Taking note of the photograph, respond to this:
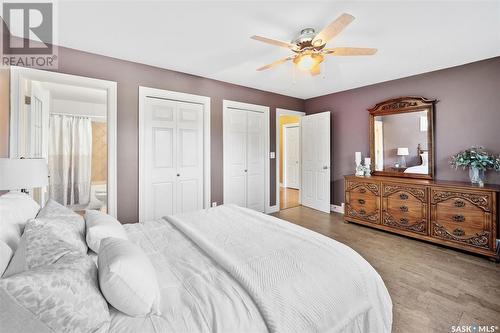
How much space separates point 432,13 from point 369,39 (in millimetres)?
566

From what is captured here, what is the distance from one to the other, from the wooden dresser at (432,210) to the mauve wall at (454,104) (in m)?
0.56

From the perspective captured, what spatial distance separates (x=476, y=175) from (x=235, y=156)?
11.3 ft

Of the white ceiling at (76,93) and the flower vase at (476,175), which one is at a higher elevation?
the white ceiling at (76,93)

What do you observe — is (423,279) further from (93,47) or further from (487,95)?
(93,47)

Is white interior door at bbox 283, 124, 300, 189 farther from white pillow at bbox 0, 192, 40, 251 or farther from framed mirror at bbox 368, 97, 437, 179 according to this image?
white pillow at bbox 0, 192, 40, 251

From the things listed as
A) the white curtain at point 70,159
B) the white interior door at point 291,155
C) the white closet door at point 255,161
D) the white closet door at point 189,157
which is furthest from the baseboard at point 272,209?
the white curtain at point 70,159

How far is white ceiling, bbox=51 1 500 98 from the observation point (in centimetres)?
201

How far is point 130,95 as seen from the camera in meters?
3.20

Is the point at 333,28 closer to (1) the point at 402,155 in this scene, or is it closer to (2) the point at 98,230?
(2) the point at 98,230

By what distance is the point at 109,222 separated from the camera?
1.59 m

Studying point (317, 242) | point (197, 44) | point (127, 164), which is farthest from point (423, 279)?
point (127, 164)

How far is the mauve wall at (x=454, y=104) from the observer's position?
3.06 metres

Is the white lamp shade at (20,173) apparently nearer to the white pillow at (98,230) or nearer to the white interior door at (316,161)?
the white pillow at (98,230)

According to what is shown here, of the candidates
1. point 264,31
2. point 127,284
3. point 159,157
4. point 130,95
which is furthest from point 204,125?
point 127,284
